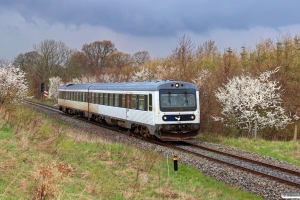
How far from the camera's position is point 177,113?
1703 centimetres

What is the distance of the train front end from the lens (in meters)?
16.8

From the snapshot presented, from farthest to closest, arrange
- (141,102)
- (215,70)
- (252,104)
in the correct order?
1. (215,70)
2. (252,104)
3. (141,102)

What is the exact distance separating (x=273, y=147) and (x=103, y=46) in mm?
73302

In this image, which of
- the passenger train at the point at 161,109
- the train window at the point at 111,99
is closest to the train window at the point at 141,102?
the passenger train at the point at 161,109

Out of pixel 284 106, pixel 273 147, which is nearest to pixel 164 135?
pixel 273 147

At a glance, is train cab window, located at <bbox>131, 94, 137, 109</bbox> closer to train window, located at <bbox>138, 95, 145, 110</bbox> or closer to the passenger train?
the passenger train

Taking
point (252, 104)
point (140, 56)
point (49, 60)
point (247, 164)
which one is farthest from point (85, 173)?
point (140, 56)

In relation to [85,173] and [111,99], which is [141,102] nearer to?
[111,99]

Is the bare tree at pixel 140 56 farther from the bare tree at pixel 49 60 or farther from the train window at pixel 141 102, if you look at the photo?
the train window at pixel 141 102

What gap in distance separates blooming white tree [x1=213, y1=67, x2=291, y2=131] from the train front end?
7.82 m

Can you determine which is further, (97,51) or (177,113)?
(97,51)

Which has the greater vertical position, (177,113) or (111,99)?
(111,99)

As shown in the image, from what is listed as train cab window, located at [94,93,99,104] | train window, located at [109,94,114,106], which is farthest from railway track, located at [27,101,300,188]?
train cab window, located at [94,93,99,104]

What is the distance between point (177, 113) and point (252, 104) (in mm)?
8929
